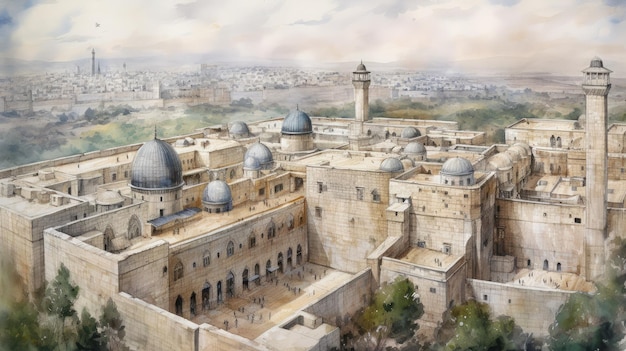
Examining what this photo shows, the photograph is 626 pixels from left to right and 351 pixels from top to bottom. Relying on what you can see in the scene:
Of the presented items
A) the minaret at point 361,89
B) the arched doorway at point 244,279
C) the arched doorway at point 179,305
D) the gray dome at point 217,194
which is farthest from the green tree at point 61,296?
the minaret at point 361,89

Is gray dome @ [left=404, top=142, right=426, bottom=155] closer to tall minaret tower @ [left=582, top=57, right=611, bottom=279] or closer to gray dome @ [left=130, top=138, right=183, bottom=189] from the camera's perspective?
tall minaret tower @ [left=582, top=57, right=611, bottom=279]

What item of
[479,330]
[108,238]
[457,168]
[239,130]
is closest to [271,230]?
[108,238]

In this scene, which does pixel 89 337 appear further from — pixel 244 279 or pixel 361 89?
pixel 361 89

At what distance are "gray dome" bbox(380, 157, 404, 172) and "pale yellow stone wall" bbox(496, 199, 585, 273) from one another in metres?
3.22

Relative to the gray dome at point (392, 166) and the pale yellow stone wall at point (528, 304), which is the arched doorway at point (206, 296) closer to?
the gray dome at point (392, 166)

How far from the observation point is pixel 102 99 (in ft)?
104

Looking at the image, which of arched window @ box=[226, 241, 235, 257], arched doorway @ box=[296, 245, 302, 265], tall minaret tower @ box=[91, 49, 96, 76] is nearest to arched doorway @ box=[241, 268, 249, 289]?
arched window @ box=[226, 241, 235, 257]

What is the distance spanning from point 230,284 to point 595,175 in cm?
1062

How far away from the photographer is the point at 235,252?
706 inches

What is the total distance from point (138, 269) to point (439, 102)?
28.6m

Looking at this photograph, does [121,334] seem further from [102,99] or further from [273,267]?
[102,99]

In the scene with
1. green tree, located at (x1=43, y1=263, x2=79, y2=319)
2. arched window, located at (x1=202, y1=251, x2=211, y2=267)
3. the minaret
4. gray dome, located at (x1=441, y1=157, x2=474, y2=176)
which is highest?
the minaret

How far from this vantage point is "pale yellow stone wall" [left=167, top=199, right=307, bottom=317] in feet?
53.4

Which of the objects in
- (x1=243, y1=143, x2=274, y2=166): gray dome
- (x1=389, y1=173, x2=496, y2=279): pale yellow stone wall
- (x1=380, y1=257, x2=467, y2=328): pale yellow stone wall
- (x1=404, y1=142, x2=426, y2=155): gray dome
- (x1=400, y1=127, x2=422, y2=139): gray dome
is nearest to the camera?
(x1=380, y1=257, x2=467, y2=328): pale yellow stone wall
